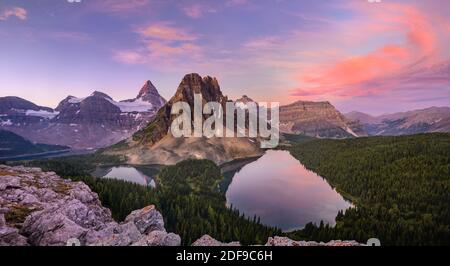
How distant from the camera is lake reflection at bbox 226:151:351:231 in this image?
50844 mm

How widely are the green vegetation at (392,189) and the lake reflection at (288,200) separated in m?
3.99

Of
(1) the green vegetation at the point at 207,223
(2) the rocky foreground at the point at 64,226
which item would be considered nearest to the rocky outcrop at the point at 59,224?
(2) the rocky foreground at the point at 64,226

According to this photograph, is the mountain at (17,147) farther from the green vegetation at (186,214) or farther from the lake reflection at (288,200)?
the green vegetation at (186,214)

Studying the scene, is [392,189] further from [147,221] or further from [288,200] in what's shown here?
[147,221]

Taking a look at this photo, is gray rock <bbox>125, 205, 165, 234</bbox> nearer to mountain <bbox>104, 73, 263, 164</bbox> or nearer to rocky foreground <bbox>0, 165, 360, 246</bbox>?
rocky foreground <bbox>0, 165, 360, 246</bbox>

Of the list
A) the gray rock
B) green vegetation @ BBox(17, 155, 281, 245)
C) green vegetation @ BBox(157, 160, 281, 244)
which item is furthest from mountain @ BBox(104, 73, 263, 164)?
the gray rock

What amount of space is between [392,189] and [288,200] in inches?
741

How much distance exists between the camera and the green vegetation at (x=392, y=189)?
36.5 metres

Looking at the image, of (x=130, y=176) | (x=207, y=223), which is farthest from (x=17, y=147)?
(x=207, y=223)

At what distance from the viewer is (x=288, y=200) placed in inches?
2419

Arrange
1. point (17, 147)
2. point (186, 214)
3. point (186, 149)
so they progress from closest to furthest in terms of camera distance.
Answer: point (186, 214), point (17, 147), point (186, 149)

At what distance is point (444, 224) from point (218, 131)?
145 meters

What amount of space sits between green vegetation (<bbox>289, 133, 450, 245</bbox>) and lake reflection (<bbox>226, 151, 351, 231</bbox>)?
Answer: 399cm
